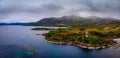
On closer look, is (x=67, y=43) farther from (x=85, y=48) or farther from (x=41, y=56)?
(x=41, y=56)

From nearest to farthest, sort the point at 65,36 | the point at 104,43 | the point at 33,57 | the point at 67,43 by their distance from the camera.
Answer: the point at 33,57
the point at 104,43
the point at 67,43
the point at 65,36

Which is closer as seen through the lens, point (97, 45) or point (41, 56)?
point (41, 56)

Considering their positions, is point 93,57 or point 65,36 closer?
point 93,57

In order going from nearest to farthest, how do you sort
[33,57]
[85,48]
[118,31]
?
[33,57] → [85,48] → [118,31]

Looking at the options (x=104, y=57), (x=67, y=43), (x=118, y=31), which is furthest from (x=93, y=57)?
(x=118, y=31)

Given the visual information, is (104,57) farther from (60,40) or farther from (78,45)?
(60,40)

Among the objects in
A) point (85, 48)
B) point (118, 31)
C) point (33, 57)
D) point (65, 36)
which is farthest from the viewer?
point (118, 31)

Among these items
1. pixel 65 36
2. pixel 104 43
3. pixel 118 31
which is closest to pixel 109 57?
pixel 104 43

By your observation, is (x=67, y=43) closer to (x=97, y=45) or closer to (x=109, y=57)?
(x=97, y=45)

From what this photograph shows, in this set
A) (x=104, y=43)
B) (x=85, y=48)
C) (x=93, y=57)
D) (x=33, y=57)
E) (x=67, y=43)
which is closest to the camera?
(x=33, y=57)
